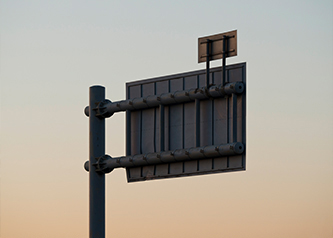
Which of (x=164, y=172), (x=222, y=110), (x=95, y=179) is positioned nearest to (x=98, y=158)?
(x=95, y=179)

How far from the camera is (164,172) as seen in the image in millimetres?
26641

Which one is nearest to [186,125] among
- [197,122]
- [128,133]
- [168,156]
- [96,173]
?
[197,122]

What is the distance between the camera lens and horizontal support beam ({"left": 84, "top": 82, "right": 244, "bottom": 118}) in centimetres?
2520

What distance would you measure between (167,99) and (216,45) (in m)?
2.19

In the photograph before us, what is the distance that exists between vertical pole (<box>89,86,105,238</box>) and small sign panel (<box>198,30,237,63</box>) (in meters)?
4.18

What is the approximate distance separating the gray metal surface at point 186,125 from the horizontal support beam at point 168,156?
196mm

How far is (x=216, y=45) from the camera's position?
83.7ft

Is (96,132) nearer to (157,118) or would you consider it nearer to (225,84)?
(157,118)

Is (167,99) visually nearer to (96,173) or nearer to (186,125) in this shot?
(186,125)

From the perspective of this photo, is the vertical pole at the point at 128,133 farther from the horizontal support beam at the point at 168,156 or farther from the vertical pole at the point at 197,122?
the vertical pole at the point at 197,122

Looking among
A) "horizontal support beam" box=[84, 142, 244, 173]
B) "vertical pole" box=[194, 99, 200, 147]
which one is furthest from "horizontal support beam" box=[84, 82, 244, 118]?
"horizontal support beam" box=[84, 142, 244, 173]

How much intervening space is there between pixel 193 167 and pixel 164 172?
1.07m

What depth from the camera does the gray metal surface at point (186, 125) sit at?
2519cm

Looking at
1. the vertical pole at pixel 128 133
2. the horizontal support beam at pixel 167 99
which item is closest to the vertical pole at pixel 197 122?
the horizontal support beam at pixel 167 99
